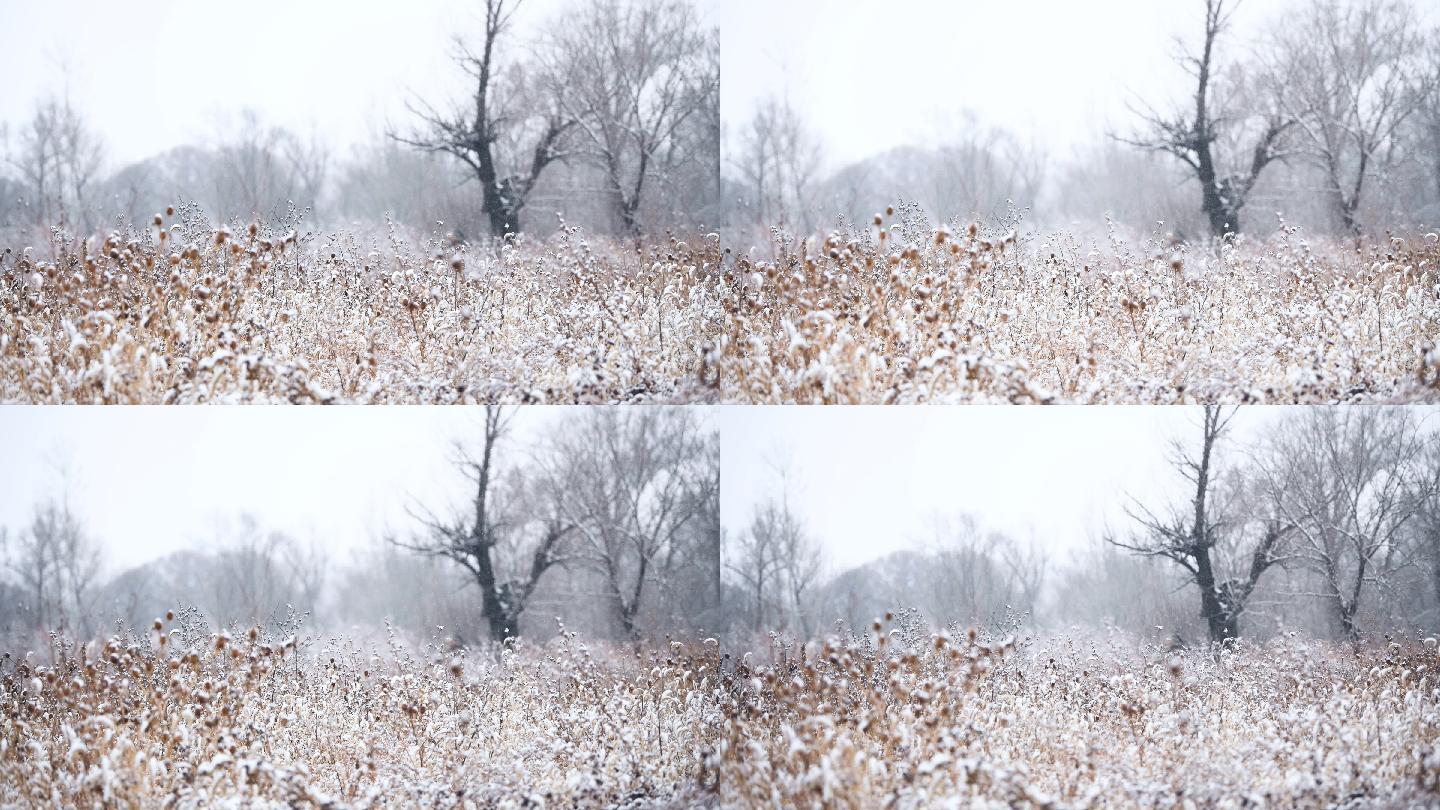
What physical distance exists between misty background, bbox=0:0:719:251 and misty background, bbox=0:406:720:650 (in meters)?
0.82

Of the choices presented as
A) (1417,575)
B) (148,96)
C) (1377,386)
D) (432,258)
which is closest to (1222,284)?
(1377,386)

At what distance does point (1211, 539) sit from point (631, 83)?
290 cm

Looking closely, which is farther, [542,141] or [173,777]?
[542,141]

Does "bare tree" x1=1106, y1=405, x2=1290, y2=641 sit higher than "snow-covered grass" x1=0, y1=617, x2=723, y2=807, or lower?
higher

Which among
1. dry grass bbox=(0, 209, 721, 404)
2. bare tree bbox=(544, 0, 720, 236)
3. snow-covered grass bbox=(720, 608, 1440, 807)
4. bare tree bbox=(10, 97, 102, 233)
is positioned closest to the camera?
snow-covered grass bbox=(720, 608, 1440, 807)

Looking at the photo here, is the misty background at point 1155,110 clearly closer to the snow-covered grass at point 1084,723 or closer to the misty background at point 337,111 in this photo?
the misty background at point 337,111

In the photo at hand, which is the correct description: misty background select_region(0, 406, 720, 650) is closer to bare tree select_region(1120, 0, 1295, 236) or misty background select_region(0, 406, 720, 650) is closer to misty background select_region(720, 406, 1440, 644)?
misty background select_region(720, 406, 1440, 644)

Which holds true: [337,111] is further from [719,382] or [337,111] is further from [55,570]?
[55,570]

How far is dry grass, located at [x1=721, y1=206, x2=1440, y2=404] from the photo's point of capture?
4137 mm

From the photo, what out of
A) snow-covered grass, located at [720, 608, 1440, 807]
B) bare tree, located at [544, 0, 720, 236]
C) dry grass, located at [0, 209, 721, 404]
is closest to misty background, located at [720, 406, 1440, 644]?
snow-covered grass, located at [720, 608, 1440, 807]

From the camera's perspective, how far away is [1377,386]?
4145 mm

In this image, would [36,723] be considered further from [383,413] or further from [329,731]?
[383,413]

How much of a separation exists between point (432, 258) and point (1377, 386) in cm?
373

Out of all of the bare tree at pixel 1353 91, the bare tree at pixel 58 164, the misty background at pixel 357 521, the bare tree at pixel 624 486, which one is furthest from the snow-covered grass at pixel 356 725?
the bare tree at pixel 1353 91
